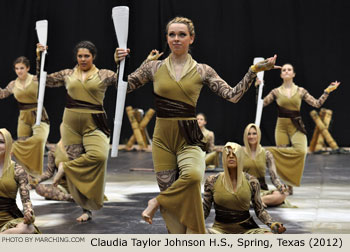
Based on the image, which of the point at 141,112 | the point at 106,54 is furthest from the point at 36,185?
the point at 106,54

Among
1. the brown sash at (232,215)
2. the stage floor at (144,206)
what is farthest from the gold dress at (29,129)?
the brown sash at (232,215)

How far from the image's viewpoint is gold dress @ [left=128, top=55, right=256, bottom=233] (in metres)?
4.34

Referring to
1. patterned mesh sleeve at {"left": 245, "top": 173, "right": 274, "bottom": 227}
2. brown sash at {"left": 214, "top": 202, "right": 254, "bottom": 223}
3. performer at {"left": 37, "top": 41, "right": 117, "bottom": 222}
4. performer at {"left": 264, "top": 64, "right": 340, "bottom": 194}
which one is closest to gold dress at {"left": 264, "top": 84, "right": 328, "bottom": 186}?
A: performer at {"left": 264, "top": 64, "right": 340, "bottom": 194}

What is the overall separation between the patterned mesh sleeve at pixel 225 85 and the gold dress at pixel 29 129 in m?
4.27

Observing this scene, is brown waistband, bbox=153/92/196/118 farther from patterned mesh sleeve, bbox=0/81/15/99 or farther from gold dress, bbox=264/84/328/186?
patterned mesh sleeve, bbox=0/81/15/99

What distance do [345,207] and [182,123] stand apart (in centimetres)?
305

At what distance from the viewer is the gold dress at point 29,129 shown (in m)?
8.35

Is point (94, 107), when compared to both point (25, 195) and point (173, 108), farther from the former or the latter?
point (173, 108)

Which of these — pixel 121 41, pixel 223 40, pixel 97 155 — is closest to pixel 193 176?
pixel 121 41

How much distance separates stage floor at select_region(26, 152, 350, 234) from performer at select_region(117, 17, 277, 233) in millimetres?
1298

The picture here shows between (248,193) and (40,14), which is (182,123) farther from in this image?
(40,14)

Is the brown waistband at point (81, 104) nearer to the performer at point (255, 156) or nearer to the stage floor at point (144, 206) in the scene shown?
the stage floor at point (144, 206)

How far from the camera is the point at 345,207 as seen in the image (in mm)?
6840

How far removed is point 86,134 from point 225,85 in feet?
6.83
